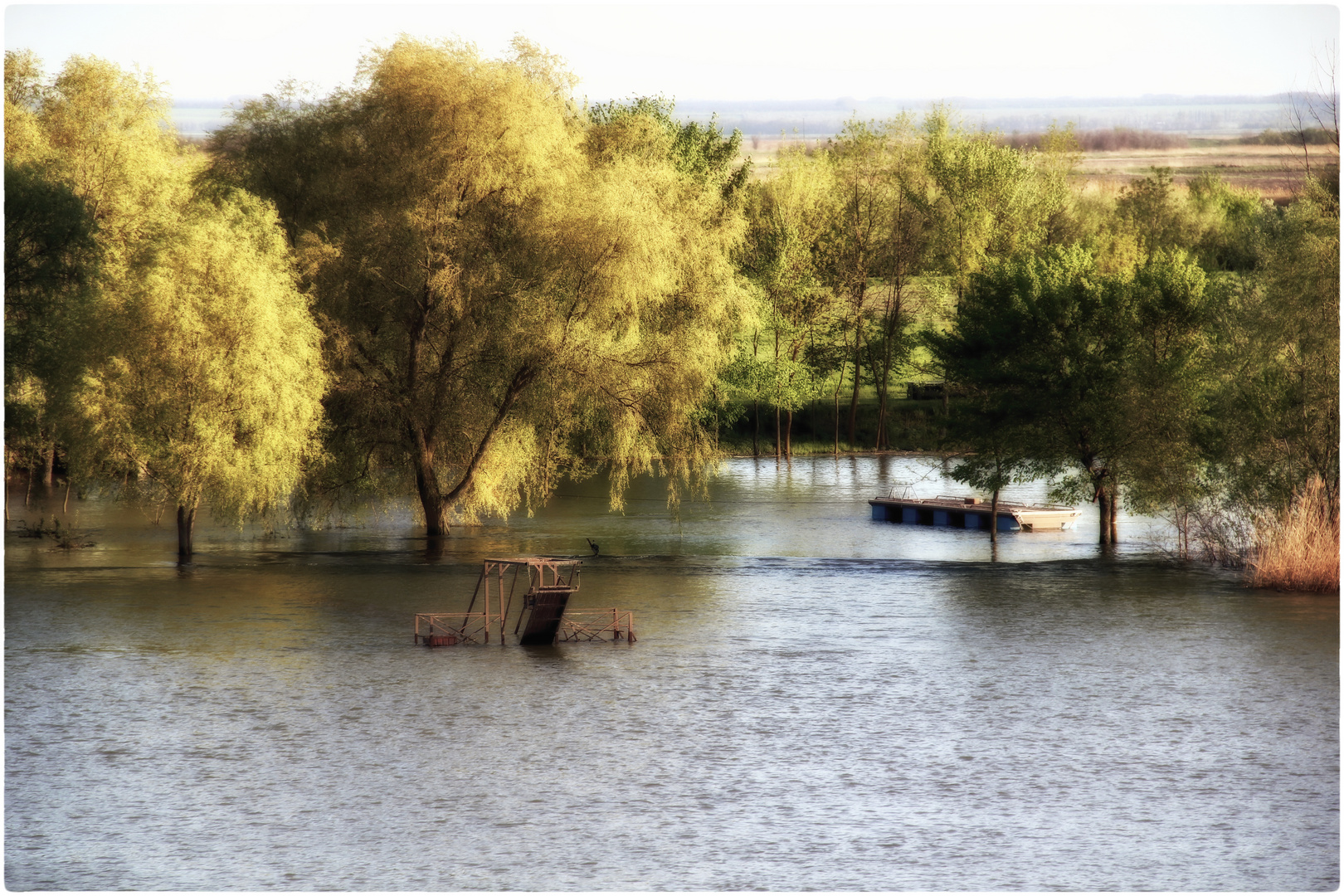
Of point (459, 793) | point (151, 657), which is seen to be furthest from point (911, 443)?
point (459, 793)

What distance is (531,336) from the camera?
139ft

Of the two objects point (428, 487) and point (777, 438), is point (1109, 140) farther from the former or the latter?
point (428, 487)

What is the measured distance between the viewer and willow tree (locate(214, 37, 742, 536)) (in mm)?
41969

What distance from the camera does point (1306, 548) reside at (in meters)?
36.8

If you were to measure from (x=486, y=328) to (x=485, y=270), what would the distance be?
6.06 ft

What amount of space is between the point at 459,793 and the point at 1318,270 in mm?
27283

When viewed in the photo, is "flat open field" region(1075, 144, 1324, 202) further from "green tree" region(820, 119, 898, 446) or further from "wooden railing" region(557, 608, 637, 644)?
"wooden railing" region(557, 608, 637, 644)

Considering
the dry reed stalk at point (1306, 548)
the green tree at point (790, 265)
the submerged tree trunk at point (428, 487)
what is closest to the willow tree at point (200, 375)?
the submerged tree trunk at point (428, 487)

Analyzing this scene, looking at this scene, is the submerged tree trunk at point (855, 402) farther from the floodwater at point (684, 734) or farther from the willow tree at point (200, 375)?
the willow tree at point (200, 375)

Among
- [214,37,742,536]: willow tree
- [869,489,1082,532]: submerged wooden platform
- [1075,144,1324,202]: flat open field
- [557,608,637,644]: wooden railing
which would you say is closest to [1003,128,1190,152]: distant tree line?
[1075,144,1324,202]: flat open field

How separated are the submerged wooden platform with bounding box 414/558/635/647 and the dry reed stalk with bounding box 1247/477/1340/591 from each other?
18.1 metres

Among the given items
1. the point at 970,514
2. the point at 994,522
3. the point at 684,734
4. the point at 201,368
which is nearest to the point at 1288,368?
the point at 994,522

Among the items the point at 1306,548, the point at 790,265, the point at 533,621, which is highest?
the point at 790,265

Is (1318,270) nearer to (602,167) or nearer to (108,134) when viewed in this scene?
(602,167)
